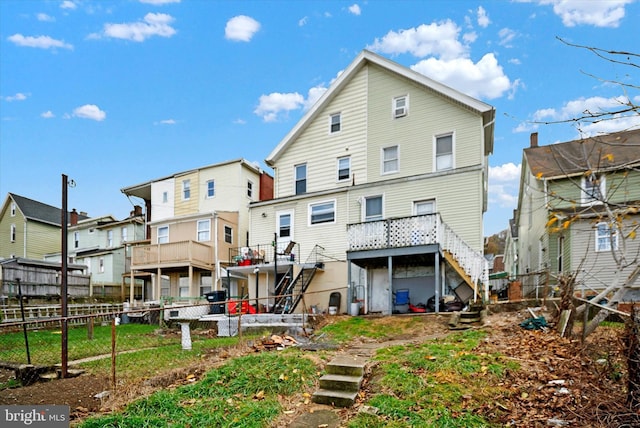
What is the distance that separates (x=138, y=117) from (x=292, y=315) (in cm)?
1344

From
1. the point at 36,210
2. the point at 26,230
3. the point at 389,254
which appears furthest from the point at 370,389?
the point at 36,210

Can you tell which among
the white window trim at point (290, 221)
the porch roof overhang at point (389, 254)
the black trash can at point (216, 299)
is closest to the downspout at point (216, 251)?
the black trash can at point (216, 299)

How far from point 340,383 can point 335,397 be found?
1.16ft

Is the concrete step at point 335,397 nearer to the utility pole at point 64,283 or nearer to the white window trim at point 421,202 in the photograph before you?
the utility pole at point 64,283

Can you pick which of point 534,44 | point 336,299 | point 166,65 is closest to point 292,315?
point 336,299

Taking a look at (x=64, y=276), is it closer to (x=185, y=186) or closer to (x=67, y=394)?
(x=67, y=394)

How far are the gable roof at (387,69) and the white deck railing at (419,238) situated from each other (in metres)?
4.88

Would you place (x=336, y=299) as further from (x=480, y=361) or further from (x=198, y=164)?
(x=198, y=164)

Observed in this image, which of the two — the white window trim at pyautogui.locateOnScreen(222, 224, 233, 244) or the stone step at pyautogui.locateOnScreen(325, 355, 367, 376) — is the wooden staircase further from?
the white window trim at pyautogui.locateOnScreen(222, 224, 233, 244)

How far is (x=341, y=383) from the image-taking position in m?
5.95

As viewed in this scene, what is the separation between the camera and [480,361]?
632 cm

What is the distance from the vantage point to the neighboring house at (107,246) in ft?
94.5

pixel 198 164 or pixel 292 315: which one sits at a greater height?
pixel 198 164

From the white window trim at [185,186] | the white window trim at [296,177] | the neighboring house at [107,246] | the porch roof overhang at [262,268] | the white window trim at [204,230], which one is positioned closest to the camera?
the porch roof overhang at [262,268]
